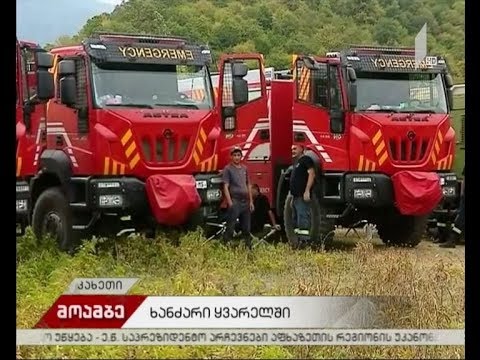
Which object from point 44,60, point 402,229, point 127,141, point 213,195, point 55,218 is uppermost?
point 44,60

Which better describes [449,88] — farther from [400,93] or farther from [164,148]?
[164,148]

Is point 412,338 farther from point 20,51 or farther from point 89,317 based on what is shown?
point 20,51

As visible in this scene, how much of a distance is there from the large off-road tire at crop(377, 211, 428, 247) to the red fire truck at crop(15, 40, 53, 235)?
2.02 meters

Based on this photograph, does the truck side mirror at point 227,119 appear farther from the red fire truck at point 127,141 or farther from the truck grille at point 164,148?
the truck grille at point 164,148

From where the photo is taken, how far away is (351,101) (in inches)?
203

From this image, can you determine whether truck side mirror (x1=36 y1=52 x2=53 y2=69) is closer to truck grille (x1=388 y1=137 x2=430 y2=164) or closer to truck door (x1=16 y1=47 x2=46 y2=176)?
truck door (x1=16 y1=47 x2=46 y2=176)

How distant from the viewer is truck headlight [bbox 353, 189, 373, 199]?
4.91m

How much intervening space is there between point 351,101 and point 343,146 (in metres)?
0.29

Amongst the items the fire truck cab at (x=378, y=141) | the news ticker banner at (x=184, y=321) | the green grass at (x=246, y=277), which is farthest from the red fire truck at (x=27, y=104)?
the fire truck cab at (x=378, y=141)

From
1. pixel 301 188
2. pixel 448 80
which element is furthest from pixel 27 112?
pixel 448 80

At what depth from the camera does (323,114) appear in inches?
207

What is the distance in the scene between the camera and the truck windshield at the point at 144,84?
466 cm

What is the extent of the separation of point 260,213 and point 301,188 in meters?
0.31

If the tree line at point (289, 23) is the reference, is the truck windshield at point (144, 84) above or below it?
below
